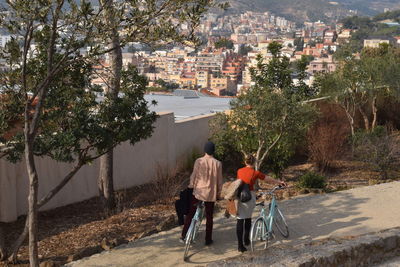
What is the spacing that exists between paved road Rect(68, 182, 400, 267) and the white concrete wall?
2704mm

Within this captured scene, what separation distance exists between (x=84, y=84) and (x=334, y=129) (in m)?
8.85

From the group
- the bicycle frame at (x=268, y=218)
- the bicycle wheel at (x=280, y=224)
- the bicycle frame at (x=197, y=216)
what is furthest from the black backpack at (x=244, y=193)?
the bicycle wheel at (x=280, y=224)

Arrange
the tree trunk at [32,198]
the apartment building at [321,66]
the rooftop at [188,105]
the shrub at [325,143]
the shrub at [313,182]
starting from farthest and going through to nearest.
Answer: the apartment building at [321,66], the rooftop at [188,105], the shrub at [325,143], the shrub at [313,182], the tree trunk at [32,198]

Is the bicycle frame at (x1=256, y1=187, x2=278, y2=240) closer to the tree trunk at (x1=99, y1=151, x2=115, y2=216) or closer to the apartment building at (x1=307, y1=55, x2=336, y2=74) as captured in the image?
the tree trunk at (x1=99, y1=151, x2=115, y2=216)

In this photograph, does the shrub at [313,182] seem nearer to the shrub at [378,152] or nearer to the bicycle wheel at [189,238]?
the shrub at [378,152]

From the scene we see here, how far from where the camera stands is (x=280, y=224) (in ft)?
25.8

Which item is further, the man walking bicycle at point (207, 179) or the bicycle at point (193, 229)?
the man walking bicycle at point (207, 179)

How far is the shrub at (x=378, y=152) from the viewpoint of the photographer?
510 inches

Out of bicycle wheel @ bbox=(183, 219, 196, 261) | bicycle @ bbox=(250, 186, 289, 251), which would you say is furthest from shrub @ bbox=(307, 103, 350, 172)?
bicycle wheel @ bbox=(183, 219, 196, 261)

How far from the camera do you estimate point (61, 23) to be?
6.43 metres

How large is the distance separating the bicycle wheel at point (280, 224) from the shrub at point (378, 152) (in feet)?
18.8

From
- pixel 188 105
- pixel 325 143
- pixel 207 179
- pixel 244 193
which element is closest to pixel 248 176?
pixel 244 193

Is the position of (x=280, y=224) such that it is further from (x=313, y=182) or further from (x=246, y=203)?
(x=313, y=182)

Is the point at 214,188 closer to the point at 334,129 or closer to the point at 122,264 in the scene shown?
the point at 122,264
